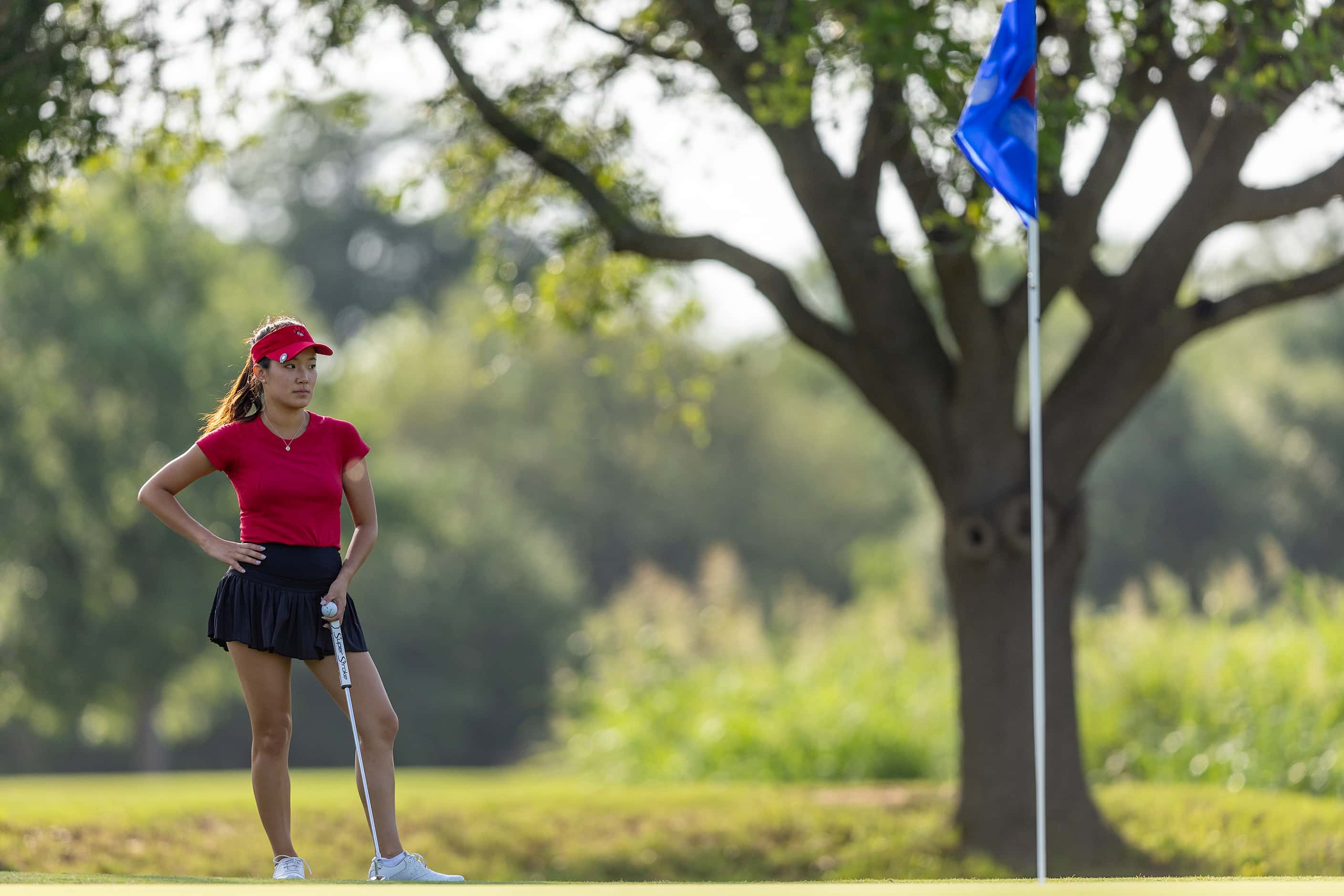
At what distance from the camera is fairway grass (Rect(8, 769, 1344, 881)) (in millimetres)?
9445

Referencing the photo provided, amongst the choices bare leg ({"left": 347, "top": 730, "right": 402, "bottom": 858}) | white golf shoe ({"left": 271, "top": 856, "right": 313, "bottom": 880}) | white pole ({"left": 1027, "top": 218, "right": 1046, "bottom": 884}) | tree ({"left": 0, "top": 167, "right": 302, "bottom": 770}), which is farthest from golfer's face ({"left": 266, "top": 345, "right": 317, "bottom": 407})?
tree ({"left": 0, "top": 167, "right": 302, "bottom": 770})

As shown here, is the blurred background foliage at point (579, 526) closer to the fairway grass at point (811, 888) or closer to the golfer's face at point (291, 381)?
the golfer's face at point (291, 381)

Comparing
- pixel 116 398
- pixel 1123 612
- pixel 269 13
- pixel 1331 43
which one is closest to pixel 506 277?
pixel 269 13

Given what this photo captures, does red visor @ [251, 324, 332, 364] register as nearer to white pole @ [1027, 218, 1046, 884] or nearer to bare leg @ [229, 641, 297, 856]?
bare leg @ [229, 641, 297, 856]

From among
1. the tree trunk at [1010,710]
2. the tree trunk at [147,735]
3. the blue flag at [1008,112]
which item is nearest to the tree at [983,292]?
the tree trunk at [1010,710]

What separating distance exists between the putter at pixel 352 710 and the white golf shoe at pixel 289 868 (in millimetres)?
262

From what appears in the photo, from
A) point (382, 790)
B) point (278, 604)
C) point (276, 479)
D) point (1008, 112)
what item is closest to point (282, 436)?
point (276, 479)

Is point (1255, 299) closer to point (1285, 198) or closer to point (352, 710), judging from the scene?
point (1285, 198)

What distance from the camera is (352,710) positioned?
5.89 meters

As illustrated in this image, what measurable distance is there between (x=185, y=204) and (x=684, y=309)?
1582 cm

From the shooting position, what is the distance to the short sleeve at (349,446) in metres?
6.04

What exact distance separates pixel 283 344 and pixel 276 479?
1.60 ft

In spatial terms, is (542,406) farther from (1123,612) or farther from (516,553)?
(1123,612)

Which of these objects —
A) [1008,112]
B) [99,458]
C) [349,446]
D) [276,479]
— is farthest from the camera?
[99,458]
